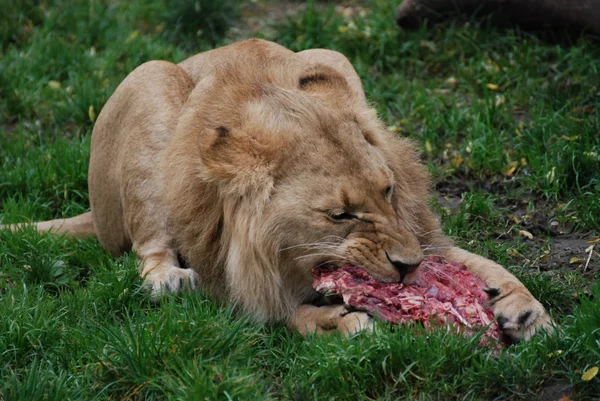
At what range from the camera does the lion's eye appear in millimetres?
4582

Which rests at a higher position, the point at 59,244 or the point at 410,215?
the point at 410,215

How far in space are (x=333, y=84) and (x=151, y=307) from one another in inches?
61.2

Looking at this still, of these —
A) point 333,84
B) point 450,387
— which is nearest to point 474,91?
point 333,84

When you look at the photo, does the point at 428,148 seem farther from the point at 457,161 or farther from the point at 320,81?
the point at 320,81

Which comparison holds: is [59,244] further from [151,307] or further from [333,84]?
[333,84]

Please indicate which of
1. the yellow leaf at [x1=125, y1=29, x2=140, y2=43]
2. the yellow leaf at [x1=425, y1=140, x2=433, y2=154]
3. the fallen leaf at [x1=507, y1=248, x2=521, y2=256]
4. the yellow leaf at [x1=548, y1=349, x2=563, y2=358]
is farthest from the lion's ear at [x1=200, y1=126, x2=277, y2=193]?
the yellow leaf at [x1=125, y1=29, x2=140, y2=43]

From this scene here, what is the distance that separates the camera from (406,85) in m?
8.14

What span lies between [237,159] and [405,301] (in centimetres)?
104

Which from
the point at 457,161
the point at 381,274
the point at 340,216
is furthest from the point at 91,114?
Result: the point at 381,274

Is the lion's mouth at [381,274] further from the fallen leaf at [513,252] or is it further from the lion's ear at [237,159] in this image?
the fallen leaf at [513,252]

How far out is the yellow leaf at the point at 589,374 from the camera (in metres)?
4.09

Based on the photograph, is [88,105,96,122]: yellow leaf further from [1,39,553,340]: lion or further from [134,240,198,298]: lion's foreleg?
[134,240,198,298]: lion's foreleg

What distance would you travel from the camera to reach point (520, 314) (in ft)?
15.2

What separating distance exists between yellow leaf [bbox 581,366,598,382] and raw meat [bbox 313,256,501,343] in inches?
19.0
